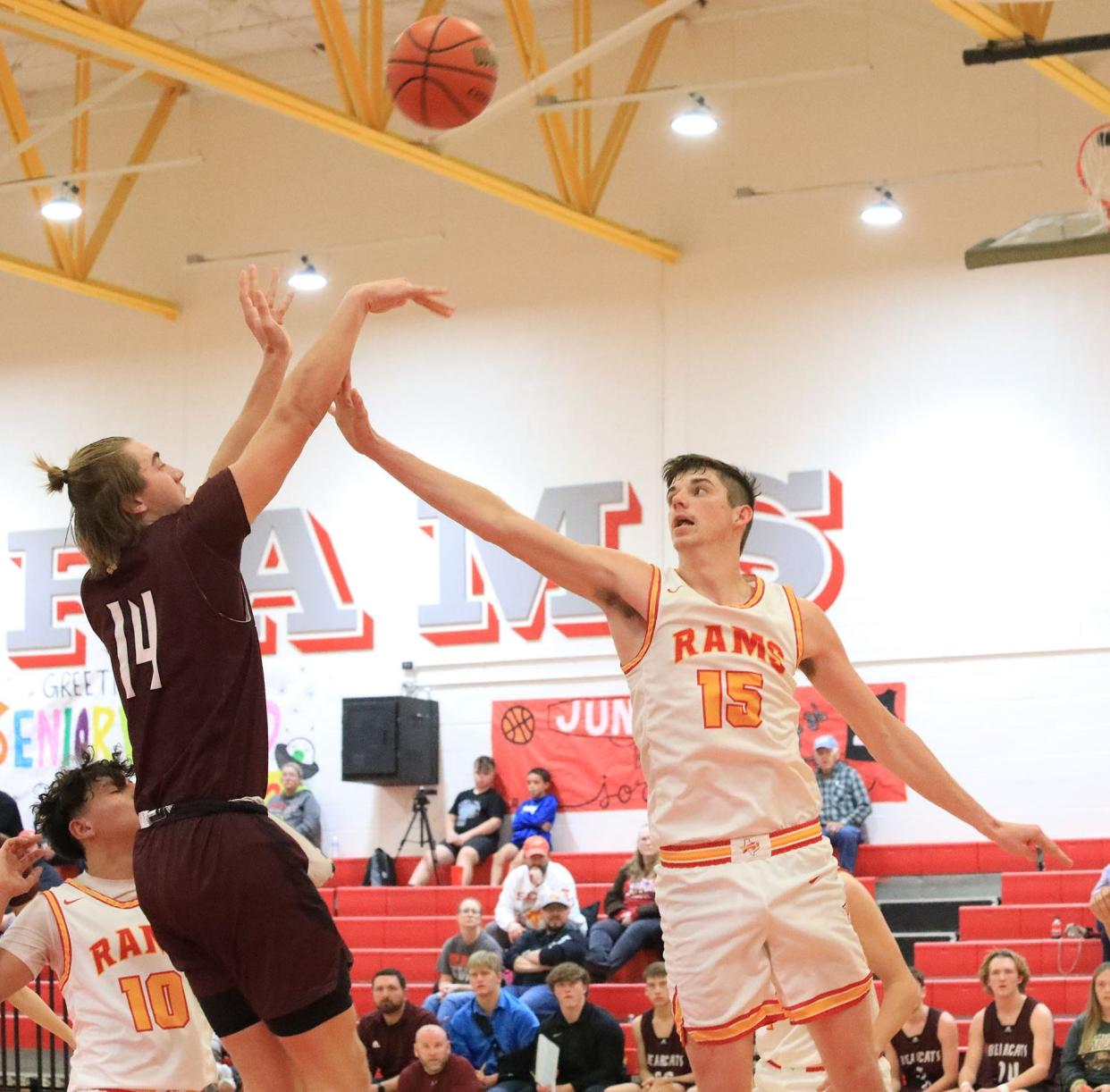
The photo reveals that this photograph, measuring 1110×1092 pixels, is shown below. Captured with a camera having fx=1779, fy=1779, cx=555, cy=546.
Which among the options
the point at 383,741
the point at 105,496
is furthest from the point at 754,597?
the point at 383,741

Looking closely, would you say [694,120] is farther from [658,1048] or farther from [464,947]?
[658,1048]

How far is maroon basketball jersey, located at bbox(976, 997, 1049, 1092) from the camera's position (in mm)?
11461

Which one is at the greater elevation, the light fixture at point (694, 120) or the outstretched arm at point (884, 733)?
the light fixture at point (694, 120)

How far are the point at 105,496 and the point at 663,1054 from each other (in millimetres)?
8812

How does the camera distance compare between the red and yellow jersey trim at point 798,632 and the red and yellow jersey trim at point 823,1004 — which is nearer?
the red and yellow jersey trim at point 823,1004

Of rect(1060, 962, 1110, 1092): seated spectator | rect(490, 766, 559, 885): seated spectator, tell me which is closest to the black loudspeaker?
rect(490, 766, 559, 885): seated spectator

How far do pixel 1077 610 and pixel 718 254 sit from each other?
5110 millimetres

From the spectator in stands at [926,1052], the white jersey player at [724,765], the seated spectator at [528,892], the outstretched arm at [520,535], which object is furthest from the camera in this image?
the seated spectator at [528,892]

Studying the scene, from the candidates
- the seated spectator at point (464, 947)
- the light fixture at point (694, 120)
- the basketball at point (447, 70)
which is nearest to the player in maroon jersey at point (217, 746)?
the basketball at point (447, 70)

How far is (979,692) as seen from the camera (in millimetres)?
16500

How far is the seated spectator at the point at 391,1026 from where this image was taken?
12.6 meters

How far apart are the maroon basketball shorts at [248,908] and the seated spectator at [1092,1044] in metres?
8.17

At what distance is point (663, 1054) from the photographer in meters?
12.1

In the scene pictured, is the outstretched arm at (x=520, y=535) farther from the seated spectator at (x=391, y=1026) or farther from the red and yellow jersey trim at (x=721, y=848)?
the seated spectator at (x=391, y=1026)
